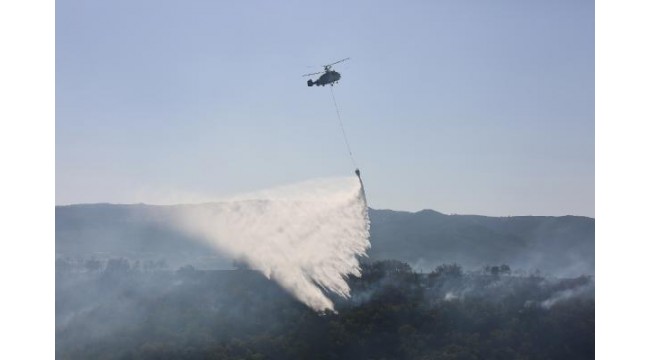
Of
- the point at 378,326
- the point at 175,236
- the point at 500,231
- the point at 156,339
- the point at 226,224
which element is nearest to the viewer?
the point at 226,224

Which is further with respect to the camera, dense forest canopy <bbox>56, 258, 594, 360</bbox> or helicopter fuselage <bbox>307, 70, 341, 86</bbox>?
dense forest canopy <bbox>56, 258, 594, 360</bbox>

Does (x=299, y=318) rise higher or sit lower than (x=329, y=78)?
lower

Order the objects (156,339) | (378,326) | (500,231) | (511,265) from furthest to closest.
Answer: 1. (500,231)
2. (511,265)
3. (378,326)
4. (156,339)

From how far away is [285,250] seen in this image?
5409 cm

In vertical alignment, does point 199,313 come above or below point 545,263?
below

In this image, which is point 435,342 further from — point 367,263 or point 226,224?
point 226,224

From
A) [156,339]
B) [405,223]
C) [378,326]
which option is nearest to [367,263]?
[378,326]

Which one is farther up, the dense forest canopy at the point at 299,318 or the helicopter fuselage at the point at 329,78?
the helicopter fuselage at the point at 329,78

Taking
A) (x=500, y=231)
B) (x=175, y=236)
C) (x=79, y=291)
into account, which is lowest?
(x=79, y=291)

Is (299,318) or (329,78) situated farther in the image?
(299,318)

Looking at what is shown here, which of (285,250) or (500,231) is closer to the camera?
(285,250)

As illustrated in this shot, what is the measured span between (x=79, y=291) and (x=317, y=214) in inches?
1488

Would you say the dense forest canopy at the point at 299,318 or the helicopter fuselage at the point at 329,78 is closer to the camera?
the helicopter fuselage at the point at 329,78

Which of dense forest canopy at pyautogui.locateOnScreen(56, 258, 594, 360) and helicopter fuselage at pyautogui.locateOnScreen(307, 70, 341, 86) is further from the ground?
helicopter fuselage at pyautogui.locateOnScreen(307, 70, 341, 86)
